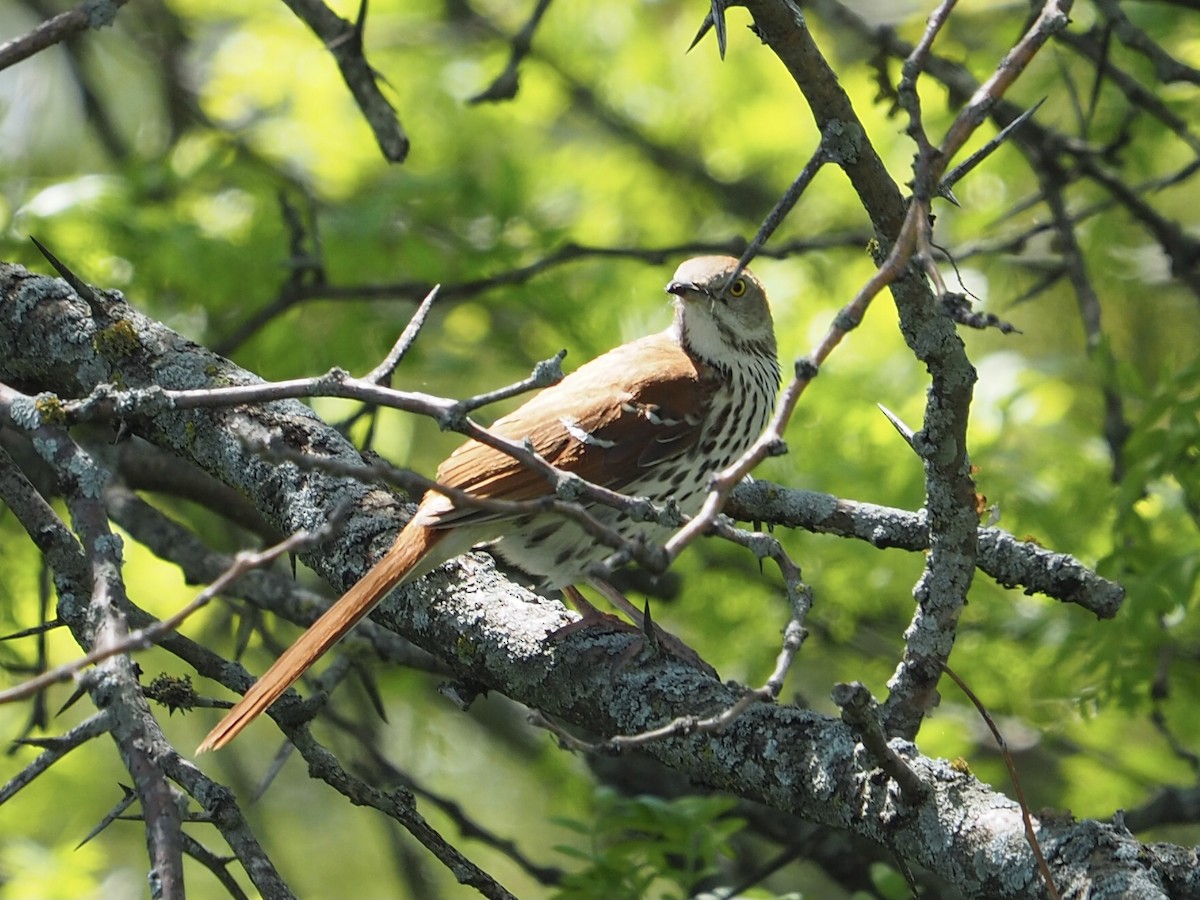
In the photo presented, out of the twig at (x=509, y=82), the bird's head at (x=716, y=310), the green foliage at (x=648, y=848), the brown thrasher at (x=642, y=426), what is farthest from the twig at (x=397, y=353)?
the bird's head at (x=716, y=310)

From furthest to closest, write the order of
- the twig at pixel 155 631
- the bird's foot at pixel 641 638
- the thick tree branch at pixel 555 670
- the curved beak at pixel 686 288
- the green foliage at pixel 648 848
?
the curved beak at pixel 686 288 < the green foliage at pixel 648 848 < the bird's foot at pixel 641 638 < the thick tree branch at pixel 555 670 < the twig at pixel 155 631

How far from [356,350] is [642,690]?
272 centimetres

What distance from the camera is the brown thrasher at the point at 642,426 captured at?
3898 mm

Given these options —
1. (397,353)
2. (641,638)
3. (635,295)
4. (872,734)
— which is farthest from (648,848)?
(635,295)

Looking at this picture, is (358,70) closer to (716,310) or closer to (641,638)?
(716,310)

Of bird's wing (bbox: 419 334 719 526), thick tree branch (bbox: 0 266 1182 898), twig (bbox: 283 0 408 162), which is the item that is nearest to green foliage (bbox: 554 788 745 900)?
thick tree branch (bbox: 0 266 1182 898)

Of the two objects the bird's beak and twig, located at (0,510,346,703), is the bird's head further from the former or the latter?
twig, located at (0,510,346,703)

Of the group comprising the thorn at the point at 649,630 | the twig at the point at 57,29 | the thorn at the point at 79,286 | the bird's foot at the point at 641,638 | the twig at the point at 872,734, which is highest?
the twig at the point at 57,29

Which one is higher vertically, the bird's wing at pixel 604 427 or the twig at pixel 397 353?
the bird's wing at pixel 604 427

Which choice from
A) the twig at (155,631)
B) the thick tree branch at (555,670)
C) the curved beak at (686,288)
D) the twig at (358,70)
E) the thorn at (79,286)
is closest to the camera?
the twig at (155,631)

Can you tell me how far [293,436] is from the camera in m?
3.21

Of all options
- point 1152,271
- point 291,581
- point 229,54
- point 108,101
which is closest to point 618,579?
point 291,581

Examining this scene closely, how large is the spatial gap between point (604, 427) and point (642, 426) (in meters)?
0.11

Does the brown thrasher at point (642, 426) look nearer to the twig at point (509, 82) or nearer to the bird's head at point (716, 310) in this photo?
the bird's head at point (716, 310)
